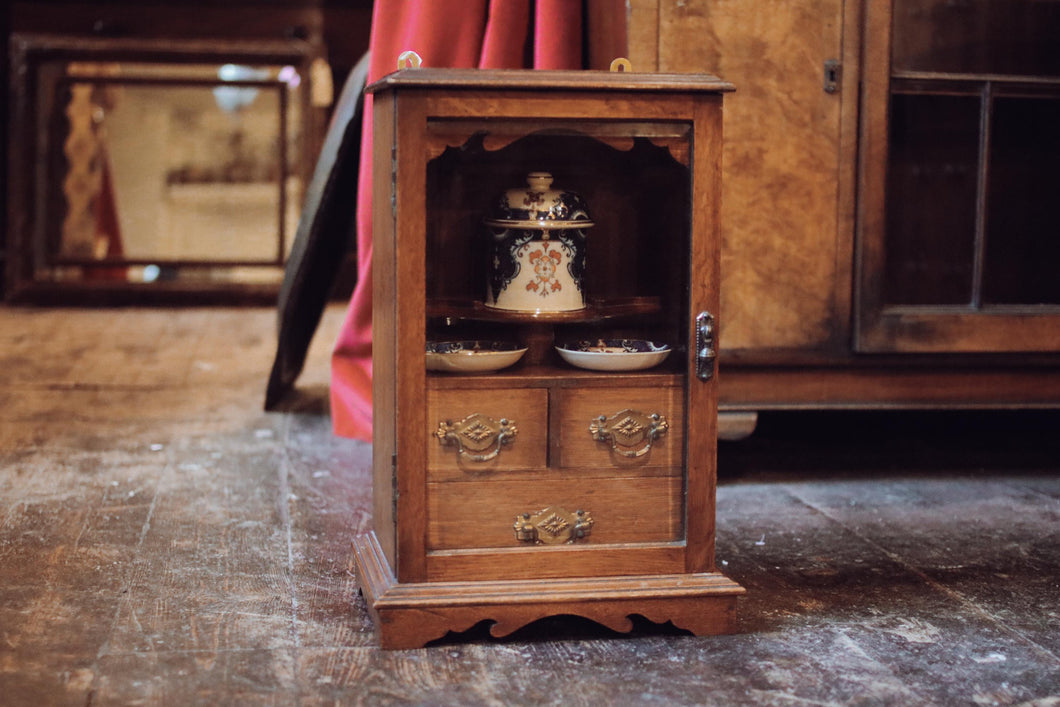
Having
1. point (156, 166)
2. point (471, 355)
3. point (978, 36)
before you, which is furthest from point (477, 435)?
point (156, 166)

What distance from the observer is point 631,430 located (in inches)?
67.1

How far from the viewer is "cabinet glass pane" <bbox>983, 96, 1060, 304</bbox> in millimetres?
2881

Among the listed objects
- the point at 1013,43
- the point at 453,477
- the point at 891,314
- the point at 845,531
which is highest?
the point at 1013,43

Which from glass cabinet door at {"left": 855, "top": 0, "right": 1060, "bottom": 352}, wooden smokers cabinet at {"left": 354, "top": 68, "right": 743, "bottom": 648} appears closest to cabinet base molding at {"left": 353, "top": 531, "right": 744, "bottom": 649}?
wooden smokers cabinet at {"left": 354, "top": 68, "right": 743, "bottom": 648}

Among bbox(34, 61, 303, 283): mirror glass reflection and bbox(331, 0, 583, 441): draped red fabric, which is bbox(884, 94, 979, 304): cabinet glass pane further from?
bbox(34, 61, 303, 283): mirror glass reflection

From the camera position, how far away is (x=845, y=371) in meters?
2.59

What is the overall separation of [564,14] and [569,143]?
686 mm

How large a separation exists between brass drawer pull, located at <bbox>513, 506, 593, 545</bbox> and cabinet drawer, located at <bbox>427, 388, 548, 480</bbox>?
0.07 meters

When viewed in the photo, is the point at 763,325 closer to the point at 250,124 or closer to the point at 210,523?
the point at 210,523

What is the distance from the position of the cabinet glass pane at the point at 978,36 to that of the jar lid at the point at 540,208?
3.48ft

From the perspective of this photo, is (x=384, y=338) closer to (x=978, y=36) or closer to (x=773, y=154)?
(x=773, y=154)

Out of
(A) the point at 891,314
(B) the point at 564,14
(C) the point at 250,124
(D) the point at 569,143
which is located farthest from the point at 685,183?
(C) the point at 250,124

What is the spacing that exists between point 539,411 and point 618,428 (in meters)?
0.12

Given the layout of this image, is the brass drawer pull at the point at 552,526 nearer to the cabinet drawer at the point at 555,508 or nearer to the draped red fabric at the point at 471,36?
the cabinet drawer at the point at 555,508
